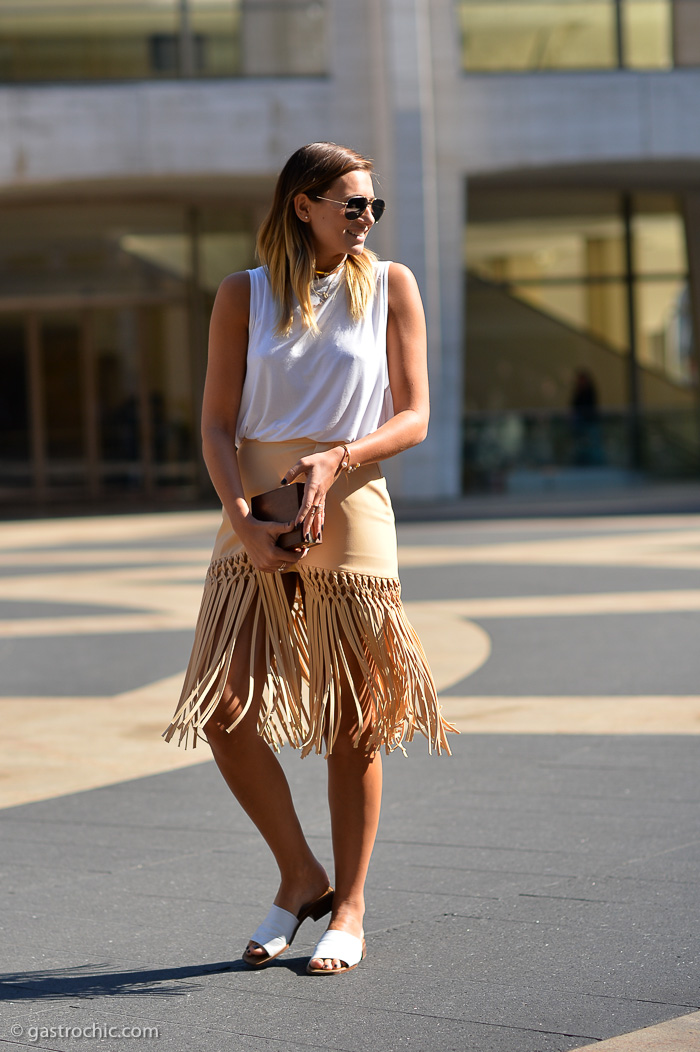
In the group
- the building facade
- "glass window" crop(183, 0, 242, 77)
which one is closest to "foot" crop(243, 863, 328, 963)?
the building facade

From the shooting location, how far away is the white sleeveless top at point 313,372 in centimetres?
325

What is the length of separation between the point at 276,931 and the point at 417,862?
908 mm

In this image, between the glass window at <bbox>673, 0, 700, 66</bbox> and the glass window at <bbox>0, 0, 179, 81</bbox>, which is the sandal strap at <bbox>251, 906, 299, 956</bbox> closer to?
the glass window at <bbox>0, 0, 179, 81</bbox>

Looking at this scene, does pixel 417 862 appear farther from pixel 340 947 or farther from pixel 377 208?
pixel 377 208

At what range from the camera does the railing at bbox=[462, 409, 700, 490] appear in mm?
21891

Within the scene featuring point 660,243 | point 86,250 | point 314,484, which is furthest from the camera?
point 660,243

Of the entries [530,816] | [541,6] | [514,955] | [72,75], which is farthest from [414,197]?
[514,955]

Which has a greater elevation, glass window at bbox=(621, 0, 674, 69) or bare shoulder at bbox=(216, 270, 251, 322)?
glass window at bbox=(621, 0, 674, 69)

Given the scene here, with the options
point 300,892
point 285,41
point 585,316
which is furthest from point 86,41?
point 300,892

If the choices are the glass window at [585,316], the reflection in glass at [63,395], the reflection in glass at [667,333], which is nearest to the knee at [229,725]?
the glass window at [585,316]

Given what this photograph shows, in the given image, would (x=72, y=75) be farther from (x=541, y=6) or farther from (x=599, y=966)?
(x=599, y=966)

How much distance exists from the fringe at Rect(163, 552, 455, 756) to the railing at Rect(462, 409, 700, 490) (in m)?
18.5

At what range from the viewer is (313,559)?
3.27 metres

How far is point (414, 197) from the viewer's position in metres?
20.1
